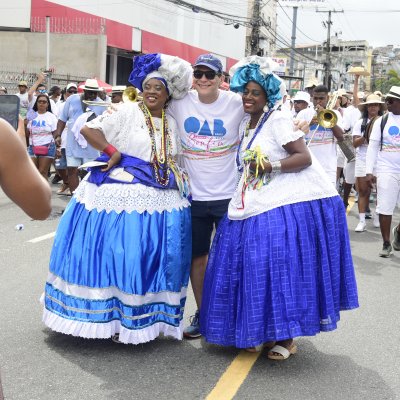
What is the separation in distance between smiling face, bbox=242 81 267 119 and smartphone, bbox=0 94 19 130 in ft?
7.96

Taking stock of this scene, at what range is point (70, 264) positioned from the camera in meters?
4.35

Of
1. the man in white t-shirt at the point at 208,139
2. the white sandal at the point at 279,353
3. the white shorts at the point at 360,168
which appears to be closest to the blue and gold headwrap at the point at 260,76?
the man in white t-shirt at the point at 208,139

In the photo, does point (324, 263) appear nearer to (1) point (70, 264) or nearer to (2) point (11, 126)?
(1) point (70, 264)

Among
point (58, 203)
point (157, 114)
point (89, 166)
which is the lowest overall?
point (58, 203)

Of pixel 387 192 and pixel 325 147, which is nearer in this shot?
pixel 387 192

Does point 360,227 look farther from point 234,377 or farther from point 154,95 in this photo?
point 234,377

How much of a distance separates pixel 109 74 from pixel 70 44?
271 inches

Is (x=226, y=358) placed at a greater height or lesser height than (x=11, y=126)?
lesser

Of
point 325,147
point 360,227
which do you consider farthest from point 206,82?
point 360,227

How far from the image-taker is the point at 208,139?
181 inches

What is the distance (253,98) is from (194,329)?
1638 mm

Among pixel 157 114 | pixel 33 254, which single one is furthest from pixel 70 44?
pixel 157 114

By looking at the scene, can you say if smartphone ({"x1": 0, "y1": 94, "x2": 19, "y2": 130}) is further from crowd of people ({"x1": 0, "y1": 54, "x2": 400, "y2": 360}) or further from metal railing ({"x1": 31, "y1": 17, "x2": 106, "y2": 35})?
metal railing ({"x1": 31, "y1": 17, "x2": 106, "y2": 35})

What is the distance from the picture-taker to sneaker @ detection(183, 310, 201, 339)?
15.5 feet
